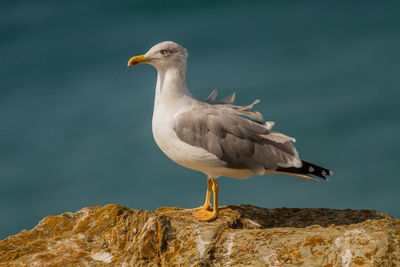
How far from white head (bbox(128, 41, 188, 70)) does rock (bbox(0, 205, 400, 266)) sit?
271 centimetres

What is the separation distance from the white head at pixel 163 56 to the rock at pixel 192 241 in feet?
8.90

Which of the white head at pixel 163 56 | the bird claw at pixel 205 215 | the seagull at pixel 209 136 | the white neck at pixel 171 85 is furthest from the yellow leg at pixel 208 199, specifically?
the white head at pixel 163 56

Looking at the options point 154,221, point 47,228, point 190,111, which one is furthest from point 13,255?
point 190,111

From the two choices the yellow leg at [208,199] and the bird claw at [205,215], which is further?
the yellow leg at [208,199]

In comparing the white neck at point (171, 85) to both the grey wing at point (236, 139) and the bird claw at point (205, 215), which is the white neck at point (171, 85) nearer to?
the grey wing at point (236, 139)

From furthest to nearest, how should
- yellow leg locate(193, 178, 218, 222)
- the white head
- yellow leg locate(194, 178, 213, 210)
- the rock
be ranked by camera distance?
1. yellow leg locate(194, 178, 213, 210)
2. the white head
3. yellow leg locate(193, 178, 218, 222)
4. the rock

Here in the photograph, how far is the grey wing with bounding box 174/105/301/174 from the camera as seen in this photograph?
912 centimetres

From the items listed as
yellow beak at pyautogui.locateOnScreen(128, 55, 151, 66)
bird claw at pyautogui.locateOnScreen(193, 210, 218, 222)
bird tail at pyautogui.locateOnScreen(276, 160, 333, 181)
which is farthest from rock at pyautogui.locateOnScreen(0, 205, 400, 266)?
yellow beak at pyautogui.locateOnScreen(128, 55, 151, 66)

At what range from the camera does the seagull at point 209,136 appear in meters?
9.11

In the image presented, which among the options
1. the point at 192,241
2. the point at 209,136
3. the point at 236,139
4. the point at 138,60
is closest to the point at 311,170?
the point at 236,139

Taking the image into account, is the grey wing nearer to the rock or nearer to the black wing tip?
the black wing tip

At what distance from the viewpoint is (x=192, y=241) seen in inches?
305

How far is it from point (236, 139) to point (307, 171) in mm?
1437

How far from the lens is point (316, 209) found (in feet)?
34.4
